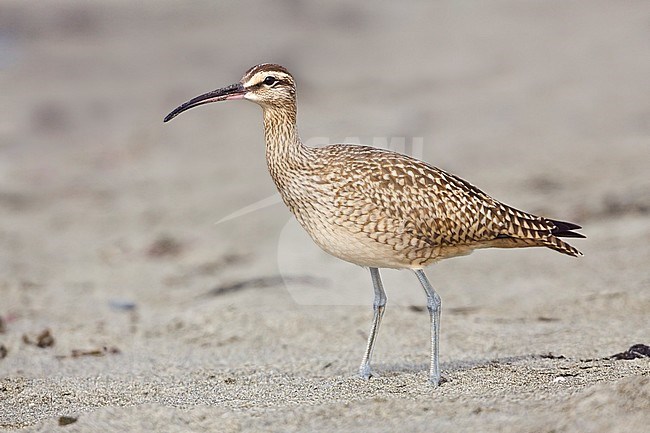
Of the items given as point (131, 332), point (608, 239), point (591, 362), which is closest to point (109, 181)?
point (131, 332)

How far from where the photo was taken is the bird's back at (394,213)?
5438 millimetres

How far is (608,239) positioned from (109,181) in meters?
6.61

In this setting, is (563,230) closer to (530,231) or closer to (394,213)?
(530,231)

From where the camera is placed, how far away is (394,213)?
5488 mm

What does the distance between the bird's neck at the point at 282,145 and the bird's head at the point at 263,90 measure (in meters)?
0.05

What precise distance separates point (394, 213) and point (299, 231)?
501cm

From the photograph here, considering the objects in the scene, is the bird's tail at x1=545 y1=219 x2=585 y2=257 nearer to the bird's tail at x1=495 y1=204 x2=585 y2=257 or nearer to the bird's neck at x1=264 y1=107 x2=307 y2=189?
the bird's tail at x1=495 y1=204 x2=585 y2=257

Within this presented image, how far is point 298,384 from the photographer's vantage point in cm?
554

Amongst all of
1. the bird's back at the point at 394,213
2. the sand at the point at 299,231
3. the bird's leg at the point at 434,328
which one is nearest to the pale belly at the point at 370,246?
the bird's back at the point at 394,213

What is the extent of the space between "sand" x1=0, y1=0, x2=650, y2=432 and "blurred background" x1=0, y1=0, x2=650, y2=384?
0.16 feet

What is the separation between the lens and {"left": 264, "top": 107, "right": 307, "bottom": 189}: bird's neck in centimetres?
568

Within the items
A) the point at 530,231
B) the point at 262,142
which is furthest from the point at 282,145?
the point at 262,142

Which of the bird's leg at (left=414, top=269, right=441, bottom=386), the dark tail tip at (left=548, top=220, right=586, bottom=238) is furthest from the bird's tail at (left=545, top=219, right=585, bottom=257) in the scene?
the bird's leg at (left=414, top=269, right=441, bottom=386)

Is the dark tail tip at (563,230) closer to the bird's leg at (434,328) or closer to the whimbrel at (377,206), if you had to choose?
the whimbrel at (377,206)
